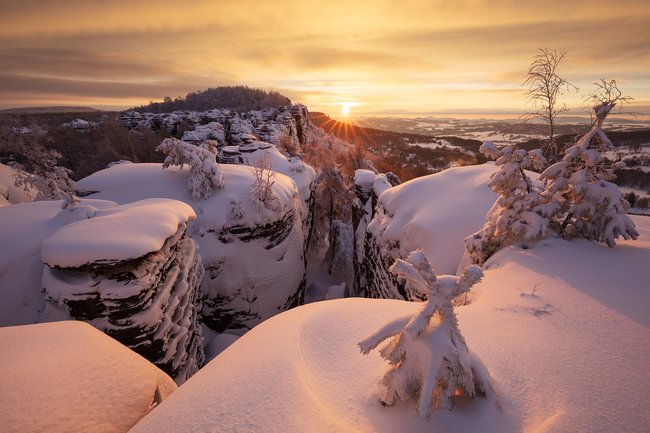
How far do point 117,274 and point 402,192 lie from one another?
1155 cm

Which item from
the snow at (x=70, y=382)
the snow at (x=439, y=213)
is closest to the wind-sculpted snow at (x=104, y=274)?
the snow at (x=70, y=382)

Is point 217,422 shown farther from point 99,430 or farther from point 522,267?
point 522,267

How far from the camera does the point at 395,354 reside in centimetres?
317

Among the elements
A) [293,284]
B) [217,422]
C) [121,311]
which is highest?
[217,422]

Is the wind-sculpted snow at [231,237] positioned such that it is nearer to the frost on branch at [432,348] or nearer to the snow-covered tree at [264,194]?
the snow-covered tree at [264,194]

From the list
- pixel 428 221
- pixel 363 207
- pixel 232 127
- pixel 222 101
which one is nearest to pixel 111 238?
pixel 428 221

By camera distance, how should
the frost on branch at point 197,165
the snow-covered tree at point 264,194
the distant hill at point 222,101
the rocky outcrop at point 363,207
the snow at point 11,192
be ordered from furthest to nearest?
the distant hill at point 222,101, the rocky outcrop at point 363,207, the snow at point 11,192, the snow-covered tree at point 264,194, the frost on branch at point 197,165

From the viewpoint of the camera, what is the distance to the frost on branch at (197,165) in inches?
565

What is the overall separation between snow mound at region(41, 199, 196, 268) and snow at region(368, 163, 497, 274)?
8.31 m

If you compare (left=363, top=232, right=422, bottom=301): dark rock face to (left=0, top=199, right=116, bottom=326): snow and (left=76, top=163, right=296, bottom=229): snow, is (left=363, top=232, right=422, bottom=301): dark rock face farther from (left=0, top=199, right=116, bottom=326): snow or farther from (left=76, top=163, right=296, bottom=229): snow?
(left=0, top=199, right=116, bottom=326): snow

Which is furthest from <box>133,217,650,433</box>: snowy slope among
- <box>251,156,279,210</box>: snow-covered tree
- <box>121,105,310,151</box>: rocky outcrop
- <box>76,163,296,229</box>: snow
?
<box>121,105,310,151</box>: rocky outcrop

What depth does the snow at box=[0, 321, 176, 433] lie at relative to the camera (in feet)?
10.2

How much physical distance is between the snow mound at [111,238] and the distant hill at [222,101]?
295ft

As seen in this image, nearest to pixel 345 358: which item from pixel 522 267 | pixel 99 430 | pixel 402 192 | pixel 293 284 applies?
pixel 99 430
